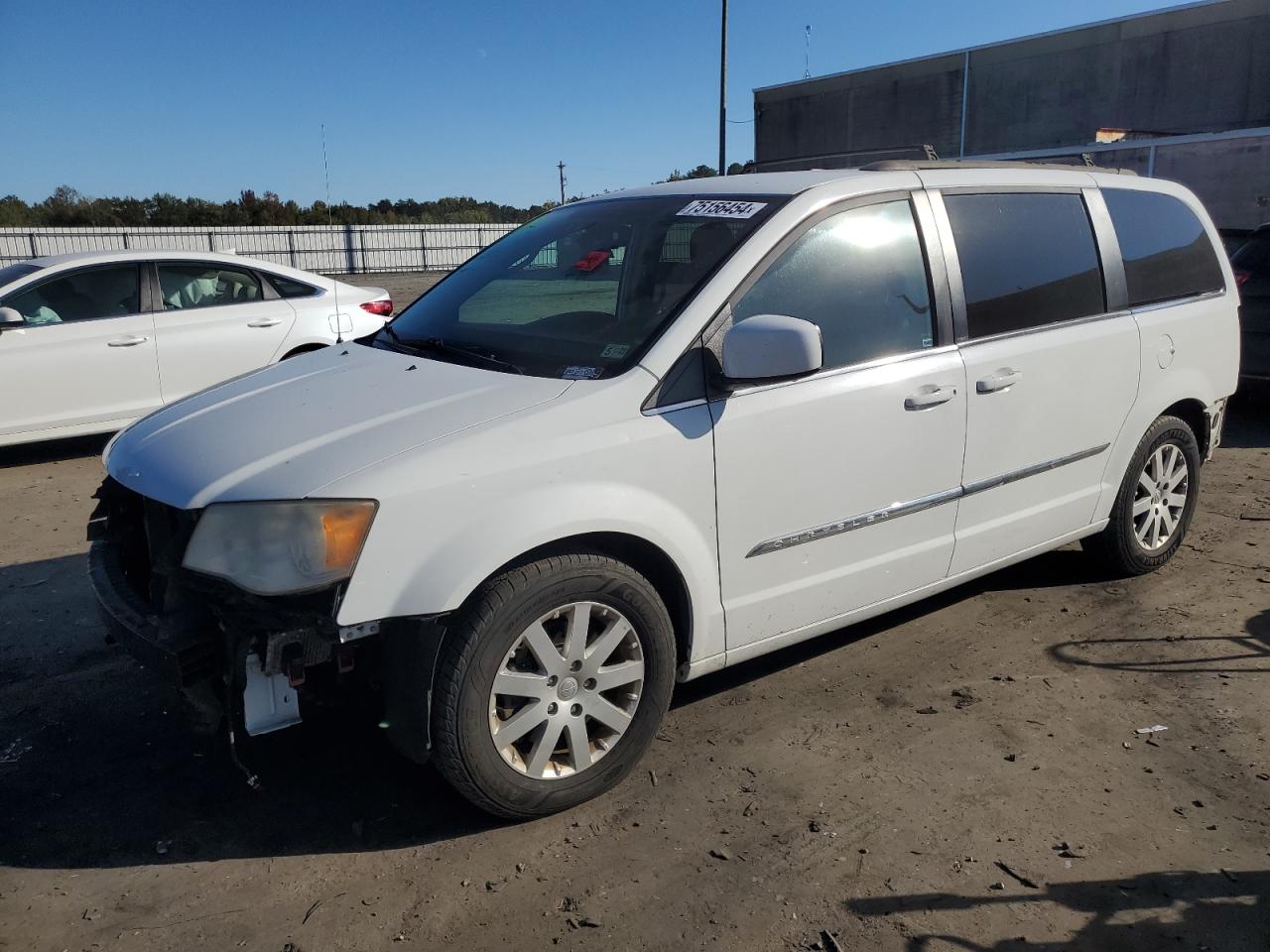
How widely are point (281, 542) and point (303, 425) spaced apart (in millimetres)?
477

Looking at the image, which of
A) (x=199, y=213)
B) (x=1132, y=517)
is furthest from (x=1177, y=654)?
(x=199, y=213)

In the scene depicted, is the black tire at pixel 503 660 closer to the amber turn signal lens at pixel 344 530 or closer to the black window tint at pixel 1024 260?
the amber turn signal lens at pixel 344 530

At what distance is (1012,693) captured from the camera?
3.76 metres

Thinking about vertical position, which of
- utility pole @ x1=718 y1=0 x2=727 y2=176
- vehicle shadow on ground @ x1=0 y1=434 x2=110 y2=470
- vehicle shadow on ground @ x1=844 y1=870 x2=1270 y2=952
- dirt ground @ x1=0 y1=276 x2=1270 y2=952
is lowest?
vehicle shadow on ground @ x1=844 y1=870 x2=1270 y2=952

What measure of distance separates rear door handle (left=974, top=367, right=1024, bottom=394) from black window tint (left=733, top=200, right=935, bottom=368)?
10.7 inches

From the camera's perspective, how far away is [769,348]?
9.83 ft

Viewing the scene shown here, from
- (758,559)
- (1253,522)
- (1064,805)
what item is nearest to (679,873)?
(758,559)

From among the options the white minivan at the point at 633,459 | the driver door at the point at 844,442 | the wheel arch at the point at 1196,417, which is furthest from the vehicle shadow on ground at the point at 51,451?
the wheel arch at the point at 1196,417

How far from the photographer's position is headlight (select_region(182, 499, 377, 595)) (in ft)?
8.46

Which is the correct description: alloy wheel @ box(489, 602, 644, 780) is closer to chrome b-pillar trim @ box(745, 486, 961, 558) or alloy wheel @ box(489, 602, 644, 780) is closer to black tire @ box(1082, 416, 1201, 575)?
chrome b-pillar trim @ box(745, 486, 961, 558)

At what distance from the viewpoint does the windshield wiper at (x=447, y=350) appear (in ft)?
10.8

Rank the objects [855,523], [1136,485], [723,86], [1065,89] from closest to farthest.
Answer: [855,523], [1136,485], [723,86], [1065,89]

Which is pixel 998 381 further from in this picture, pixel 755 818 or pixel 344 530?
pixel 344 530

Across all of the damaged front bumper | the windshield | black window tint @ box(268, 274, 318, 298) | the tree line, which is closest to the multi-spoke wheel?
the windshield
